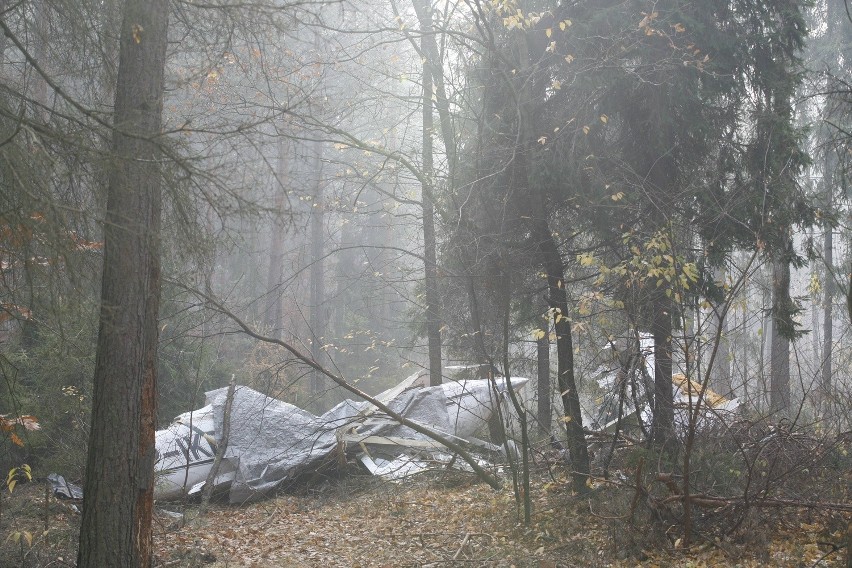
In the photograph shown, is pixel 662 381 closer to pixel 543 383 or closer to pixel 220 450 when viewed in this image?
pixel 543 383

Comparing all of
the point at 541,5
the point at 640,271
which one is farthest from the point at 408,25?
the point at 640,271

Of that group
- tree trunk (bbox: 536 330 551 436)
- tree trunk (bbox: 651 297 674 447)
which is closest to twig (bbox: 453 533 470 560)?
tree trunk (bbox: 651 297 674 447)

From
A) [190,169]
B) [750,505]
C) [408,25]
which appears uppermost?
[408,25]

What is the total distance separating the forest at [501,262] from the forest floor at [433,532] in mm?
41

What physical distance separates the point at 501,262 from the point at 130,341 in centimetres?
470

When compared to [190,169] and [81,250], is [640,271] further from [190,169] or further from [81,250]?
[81,250]

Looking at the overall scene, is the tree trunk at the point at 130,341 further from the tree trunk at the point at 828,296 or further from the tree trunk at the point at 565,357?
the tree trunk at the point at 828,296

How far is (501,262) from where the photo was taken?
9.23 metres

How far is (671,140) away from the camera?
8.92 meters

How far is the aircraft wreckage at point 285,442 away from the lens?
11.2m

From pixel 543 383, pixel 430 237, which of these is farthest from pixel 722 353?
pixel 430 237

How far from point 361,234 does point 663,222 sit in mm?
27476

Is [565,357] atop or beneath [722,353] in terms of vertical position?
beneath

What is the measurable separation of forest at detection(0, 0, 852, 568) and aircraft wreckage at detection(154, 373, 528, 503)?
0.95ft
